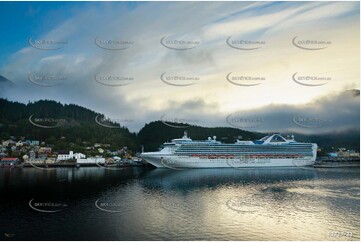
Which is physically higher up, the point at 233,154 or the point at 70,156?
A: the point at 233,154

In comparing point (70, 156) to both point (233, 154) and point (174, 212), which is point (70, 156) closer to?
point (233, 154)

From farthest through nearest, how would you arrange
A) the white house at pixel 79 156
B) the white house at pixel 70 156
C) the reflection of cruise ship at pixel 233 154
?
the white house at pixel 79 156
the white house at pixel 70 156
the reflection of cruise ship at pixel 233 154

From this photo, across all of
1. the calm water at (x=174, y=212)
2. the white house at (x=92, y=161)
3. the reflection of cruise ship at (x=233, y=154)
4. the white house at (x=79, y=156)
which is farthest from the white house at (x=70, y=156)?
the calm water at (x=174, y=212)

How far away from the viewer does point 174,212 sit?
572 cm

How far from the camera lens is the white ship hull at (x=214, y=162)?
547 inches

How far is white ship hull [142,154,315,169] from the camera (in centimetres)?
1390

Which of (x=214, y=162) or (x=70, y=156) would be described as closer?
(x=214, y=162)

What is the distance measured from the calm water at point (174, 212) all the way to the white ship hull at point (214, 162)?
17.2 feet

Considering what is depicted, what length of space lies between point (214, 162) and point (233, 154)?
40.0 inches

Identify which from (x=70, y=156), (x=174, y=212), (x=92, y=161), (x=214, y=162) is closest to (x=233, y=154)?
(x=214, y=162)

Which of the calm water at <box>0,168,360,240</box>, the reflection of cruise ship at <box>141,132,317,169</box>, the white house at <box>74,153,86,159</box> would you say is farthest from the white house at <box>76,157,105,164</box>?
the calm water at <box>0,168,360,240</box>

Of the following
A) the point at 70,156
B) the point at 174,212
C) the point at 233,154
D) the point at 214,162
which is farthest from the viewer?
the point at 70,156

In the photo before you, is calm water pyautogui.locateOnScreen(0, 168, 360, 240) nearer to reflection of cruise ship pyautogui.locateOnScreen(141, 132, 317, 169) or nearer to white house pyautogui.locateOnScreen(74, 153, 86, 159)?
reflection of cruise ship pyautogui.locateOnScreen(141, 132, 317, 169)

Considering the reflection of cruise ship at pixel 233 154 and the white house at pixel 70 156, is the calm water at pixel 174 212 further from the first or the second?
the white house at pixel 70 156
